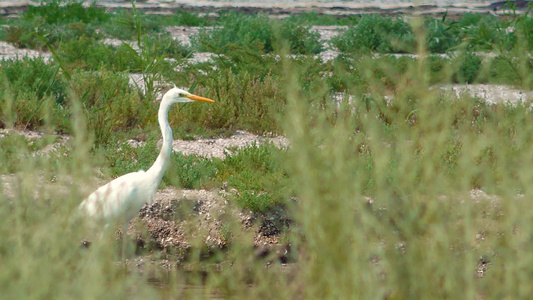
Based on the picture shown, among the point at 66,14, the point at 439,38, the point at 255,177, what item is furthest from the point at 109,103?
the point at 66,14

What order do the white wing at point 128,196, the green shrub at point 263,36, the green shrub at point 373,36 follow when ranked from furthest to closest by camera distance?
the green shrub at point 373,36 < the green shrub at point 263,36 < the white wing at point 128,196

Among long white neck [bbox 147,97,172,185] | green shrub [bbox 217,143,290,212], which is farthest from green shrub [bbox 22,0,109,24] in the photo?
long white neck [bbox 147,97,172,185]

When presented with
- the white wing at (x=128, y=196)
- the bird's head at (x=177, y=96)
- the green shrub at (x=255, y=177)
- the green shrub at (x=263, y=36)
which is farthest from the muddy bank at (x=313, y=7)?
the white wing at (x=128, y=196)

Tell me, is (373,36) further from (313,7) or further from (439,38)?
(313,7)

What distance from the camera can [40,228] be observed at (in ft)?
10.7

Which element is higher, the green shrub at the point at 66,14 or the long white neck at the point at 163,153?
the green shrub at the point at 66,14

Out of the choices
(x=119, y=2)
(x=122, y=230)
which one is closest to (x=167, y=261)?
(x=122, y=230)

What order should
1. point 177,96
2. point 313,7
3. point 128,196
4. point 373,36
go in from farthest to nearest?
1. point 313,7
2. point 373,36
3. point 177,96
4. point 128,196

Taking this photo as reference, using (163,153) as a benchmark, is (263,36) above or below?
above

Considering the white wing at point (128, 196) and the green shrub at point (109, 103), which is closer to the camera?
the white wing at point (128, 196)

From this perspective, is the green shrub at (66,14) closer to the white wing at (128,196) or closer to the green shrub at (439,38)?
the green shrub at (439,38)

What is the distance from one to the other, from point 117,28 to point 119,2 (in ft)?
35.0

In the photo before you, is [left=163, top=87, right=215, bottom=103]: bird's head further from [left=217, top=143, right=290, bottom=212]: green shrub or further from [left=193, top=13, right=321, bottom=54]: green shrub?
[left=193, top=13, right=321, bottom=54]: green shrub

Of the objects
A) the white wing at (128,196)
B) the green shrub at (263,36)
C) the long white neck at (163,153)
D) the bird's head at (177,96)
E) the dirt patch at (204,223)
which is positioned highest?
the green shrub at (263,36)
